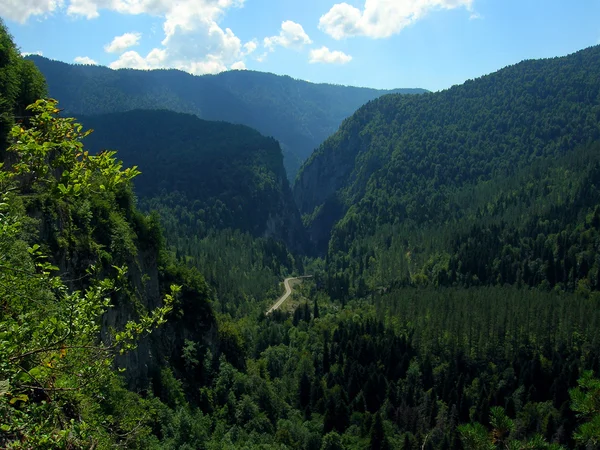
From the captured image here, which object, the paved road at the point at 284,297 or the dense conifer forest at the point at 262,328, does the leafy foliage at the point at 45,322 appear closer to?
the dense conifer forest at the point at 262,328

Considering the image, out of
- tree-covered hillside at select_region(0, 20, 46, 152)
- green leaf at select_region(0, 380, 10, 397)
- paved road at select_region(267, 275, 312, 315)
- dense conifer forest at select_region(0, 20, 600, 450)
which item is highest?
tree-covered hillside at select_region(0, 20, 46, 152)

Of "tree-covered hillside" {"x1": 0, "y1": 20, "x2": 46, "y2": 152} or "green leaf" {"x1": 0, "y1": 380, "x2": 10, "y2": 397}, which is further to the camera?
"tree-covered hillside" {"x1": 0, "y1": 20, "x2": 46, "y2": 152}

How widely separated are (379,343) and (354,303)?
43.9 metres

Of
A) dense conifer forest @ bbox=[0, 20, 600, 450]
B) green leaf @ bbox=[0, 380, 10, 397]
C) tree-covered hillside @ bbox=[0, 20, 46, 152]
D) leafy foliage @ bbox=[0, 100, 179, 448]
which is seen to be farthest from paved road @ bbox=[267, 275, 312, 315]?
green leaf @ bbox=[0, 380, 10, 397]

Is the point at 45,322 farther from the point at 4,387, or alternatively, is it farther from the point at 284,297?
the point at 284,297

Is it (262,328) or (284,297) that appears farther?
(284,297)

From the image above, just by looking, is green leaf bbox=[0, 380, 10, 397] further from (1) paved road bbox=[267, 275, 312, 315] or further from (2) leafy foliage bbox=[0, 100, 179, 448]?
(1) paved road bbox=[267, 275, 312, 315]

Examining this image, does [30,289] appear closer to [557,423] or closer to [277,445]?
[277,445]

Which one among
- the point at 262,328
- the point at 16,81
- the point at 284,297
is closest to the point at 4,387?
the point at 16,81

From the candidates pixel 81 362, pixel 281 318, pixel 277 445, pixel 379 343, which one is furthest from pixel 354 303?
pixel 81 362

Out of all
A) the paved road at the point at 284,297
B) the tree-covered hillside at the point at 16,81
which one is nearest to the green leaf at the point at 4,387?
the tree-covered hillside at the point at 16,81

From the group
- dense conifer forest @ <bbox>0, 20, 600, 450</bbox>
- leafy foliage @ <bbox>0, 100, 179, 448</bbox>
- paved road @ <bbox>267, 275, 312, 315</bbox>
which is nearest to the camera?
leafy foliage @ <bbox>0, 100, 179, 448</bbox>

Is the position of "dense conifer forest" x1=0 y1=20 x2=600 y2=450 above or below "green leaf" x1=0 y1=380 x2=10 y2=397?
below

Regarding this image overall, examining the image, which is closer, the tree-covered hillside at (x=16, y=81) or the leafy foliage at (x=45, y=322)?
the leafy foliage at (x=45, y=322)
